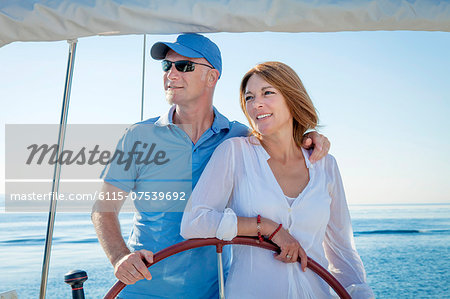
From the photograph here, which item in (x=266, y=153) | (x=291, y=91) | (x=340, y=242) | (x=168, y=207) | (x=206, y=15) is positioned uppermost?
(x=206, y=15)

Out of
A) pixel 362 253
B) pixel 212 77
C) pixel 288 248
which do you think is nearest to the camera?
pixel 288 248

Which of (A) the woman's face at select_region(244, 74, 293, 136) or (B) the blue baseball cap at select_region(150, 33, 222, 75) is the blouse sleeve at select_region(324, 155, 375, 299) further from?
(B) the blue baseball cap at select_region(150, 33, 222, 75)

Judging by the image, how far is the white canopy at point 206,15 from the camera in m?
1.53

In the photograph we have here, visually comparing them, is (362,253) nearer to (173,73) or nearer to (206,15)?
(173,73)

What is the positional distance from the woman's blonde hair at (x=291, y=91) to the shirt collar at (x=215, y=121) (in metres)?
0.15

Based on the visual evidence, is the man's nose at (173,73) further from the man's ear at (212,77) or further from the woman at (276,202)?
the woman at (276,202)

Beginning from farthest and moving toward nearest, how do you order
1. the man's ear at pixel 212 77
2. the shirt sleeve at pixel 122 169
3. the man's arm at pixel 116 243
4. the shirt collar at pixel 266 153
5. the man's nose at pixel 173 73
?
the man's ear at pixel 212 77, the man's nose at pixel 173 73, the shirt sleeve at pixel 122 169, the shirt collar at pixel 266 153, the man's arm at pixel 116 243

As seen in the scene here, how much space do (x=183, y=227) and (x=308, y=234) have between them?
43 cm

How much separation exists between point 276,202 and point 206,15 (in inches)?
27.5

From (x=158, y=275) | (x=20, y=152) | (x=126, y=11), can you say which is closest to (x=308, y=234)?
(x=158, y=275)

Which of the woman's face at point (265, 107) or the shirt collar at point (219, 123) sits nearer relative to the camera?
the woman's face at point (265, 107)

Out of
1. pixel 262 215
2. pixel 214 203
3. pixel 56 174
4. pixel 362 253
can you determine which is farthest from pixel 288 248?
pixel 362 253

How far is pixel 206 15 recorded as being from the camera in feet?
5.15

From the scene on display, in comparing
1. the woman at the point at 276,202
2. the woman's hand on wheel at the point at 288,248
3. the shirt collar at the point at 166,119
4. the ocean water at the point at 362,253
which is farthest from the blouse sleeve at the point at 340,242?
the ocean water at the point at 362,253
